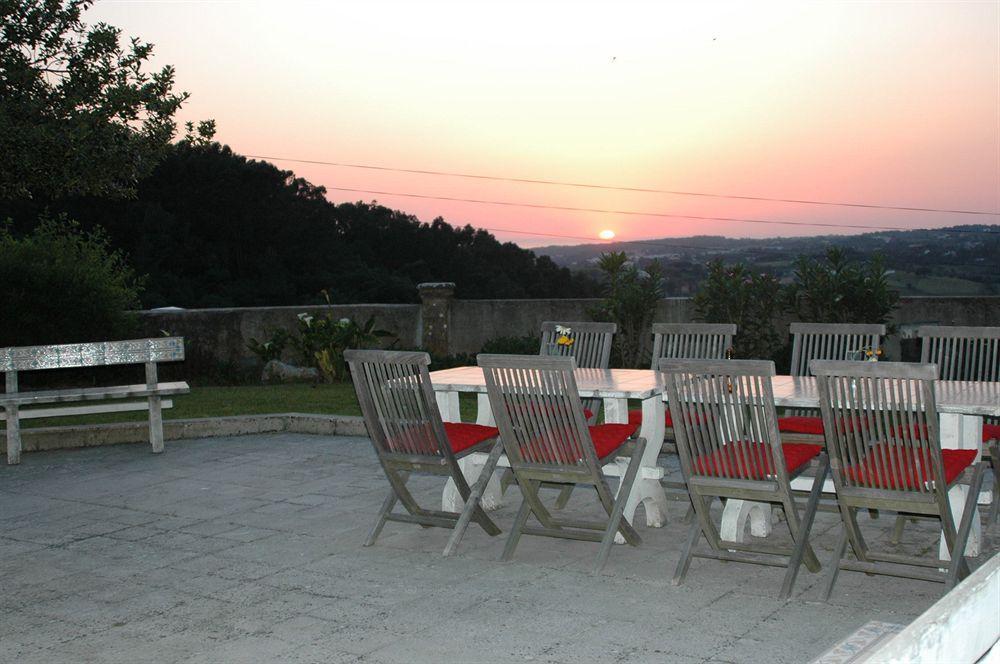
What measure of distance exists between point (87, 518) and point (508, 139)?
40.8 feet

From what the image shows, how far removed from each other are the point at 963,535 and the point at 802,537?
599mm

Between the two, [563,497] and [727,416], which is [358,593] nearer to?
[727,416]

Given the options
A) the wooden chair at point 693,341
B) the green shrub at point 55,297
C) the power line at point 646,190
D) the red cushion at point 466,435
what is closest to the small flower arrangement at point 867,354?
the wooden chair at point 693,341

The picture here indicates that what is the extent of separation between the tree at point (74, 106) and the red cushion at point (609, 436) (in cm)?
512

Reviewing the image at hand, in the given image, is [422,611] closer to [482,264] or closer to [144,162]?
[144,162]

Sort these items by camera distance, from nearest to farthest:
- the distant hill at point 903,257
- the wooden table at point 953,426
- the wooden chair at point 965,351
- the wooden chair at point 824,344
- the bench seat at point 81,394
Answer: the wooden table at point 953,426 < the wooden chair at point 965,351 < the wooden chair at point 824,344 < the bench seat at point 81,394 < the distant hill at point 903,257

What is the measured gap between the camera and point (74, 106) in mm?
8664

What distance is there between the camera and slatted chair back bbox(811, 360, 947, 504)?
12.3 ft

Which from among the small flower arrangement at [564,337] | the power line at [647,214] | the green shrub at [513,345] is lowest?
the green shrub at [513,345]

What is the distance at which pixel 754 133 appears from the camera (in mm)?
14992

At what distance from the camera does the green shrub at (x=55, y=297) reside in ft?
37.0

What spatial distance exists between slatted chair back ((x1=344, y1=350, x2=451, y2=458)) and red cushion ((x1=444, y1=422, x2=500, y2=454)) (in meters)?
0.20

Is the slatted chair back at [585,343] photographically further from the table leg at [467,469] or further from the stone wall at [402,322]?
the stone wall at [402,322]

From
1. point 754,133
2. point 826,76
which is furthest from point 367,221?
point 826,76
